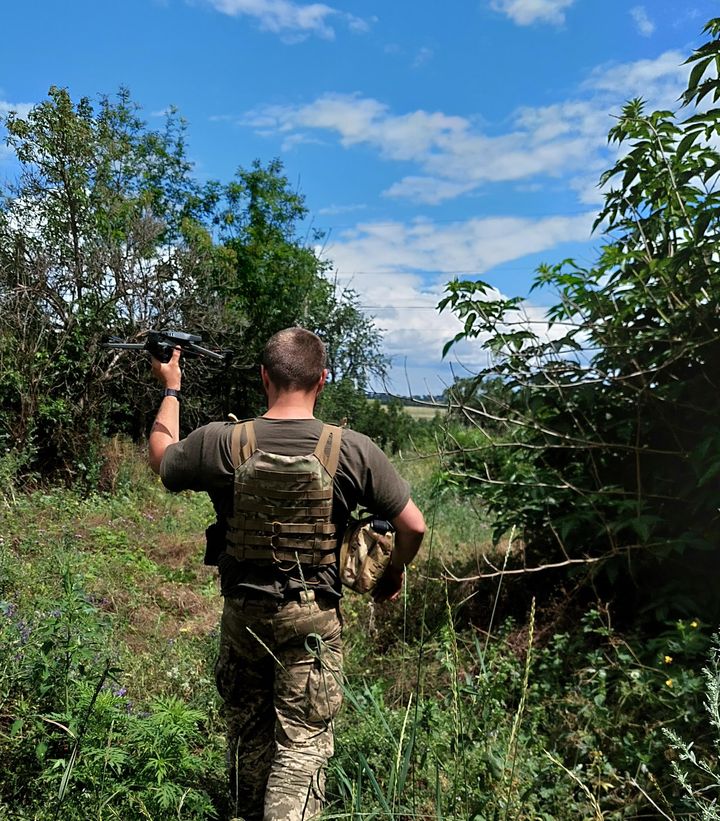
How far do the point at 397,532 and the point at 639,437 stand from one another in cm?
223

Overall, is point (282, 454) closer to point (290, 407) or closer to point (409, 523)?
point (290, 407)

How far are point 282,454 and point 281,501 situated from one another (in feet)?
0.53

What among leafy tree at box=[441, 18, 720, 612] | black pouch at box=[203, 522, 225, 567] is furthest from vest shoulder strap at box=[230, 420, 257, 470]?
leafy tree at box=[441, 18, 720, 612]

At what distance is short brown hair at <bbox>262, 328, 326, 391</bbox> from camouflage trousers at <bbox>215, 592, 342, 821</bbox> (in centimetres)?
75

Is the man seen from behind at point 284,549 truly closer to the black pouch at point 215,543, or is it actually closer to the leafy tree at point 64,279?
the black pouch at point 215,543

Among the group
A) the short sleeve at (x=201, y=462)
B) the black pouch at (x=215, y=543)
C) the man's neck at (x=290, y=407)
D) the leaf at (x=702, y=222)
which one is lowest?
the black pouch at (x=215, y=543)

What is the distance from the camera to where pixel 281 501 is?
242 centimetres

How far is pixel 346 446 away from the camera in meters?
2.51

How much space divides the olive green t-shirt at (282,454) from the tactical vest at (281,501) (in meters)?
0.04

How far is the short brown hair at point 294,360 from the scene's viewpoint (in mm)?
2533

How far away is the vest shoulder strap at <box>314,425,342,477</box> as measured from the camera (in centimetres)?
246

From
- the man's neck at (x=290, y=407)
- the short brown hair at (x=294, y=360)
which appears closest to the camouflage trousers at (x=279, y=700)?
the man's neck at (x=290, y=407)

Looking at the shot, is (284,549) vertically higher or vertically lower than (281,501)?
lower

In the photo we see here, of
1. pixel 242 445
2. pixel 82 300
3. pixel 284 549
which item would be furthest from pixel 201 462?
pixel 82 300
